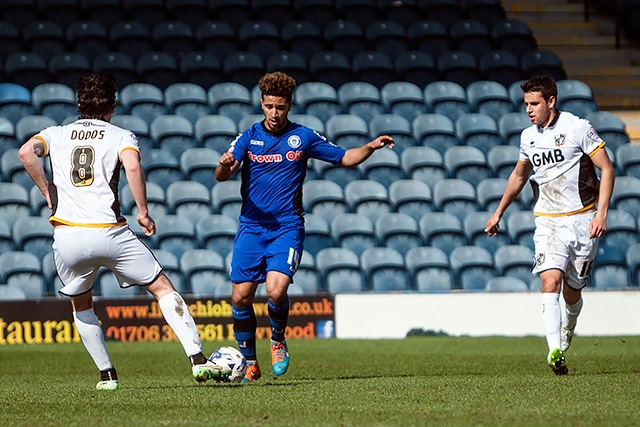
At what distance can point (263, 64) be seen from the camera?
17.9m

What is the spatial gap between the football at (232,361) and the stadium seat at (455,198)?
840cm

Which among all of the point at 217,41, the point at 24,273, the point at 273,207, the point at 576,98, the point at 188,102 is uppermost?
the point at 217,41

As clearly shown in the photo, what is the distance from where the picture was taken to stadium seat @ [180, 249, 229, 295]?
13883 mm

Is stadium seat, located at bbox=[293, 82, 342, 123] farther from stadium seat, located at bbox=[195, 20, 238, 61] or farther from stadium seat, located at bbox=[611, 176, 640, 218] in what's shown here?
stadium seat, located at bbox=[611, 176, 640, 218]

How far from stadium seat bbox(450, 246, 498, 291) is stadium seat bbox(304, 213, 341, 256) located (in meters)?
1.77

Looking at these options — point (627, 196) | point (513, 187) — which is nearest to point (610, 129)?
point (627, 196)

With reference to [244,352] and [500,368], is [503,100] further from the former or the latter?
[244,352]

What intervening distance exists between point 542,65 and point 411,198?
4.90 m

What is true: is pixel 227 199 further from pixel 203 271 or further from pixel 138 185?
pixel 138 185

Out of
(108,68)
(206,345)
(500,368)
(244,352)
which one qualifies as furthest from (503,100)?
(244,352)

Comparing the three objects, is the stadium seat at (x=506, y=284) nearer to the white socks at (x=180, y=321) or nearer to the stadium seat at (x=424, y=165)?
the stadium seat at (x=424, y=165)

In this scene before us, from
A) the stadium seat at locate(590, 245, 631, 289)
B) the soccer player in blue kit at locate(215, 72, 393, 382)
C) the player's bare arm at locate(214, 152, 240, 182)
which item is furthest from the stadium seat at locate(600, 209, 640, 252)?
the player's bare arm at locate(214, 152, 240, 182)

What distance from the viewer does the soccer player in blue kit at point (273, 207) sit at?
768cm

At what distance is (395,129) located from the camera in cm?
1661
